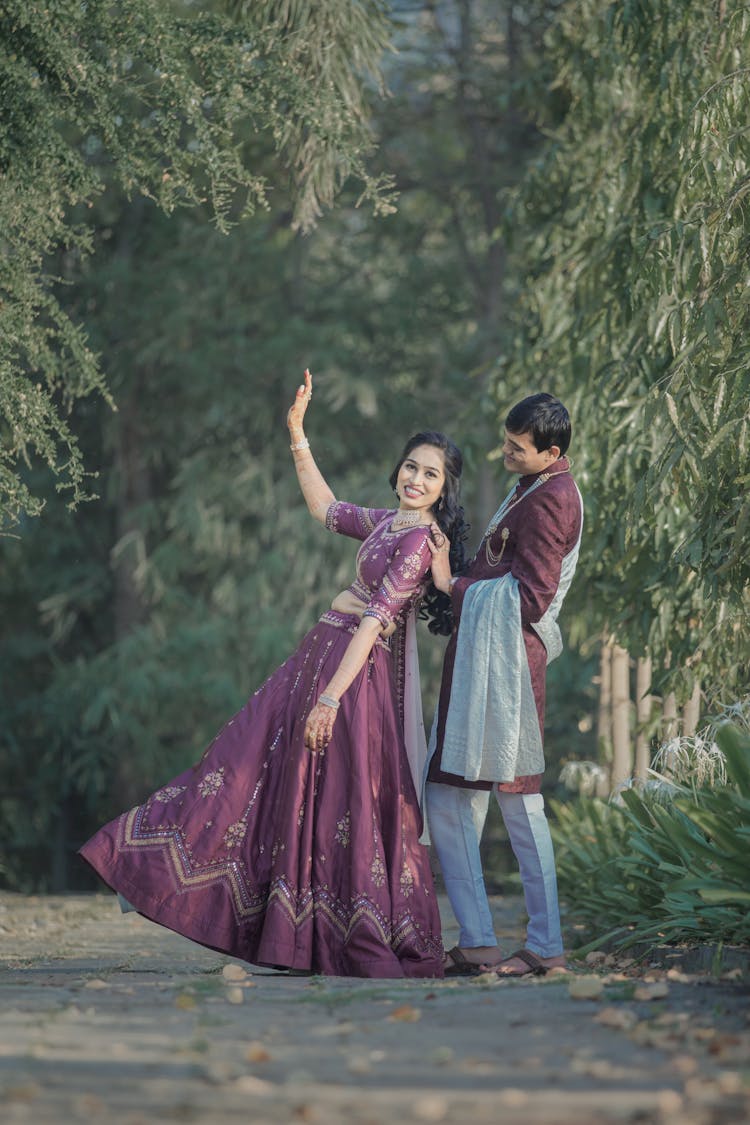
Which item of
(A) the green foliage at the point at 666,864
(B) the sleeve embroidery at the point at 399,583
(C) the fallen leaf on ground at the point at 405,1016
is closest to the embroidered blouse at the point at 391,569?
(B) the sleeve embroidery at the point at 399,583

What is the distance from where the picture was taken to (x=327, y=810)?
4.43 m

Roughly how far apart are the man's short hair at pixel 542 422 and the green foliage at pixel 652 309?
50cm

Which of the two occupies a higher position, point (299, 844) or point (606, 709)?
point (606, 709)

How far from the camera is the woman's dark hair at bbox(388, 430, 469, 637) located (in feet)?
14.9

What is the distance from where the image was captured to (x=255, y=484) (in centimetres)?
1285

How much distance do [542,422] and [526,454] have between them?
110 mm

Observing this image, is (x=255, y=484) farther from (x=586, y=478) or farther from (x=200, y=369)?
(x=586, y=478)

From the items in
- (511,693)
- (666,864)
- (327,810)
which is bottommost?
(666,864)

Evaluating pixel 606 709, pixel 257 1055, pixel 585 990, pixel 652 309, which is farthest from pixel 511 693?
pixel 606 709

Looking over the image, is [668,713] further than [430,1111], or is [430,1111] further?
[668,713]

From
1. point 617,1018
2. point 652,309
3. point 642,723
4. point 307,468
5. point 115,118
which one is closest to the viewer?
point 617,1018

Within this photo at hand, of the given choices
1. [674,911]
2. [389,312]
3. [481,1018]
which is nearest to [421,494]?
[674,911]

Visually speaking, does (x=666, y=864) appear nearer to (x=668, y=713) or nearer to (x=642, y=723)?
(x=668, y=713)

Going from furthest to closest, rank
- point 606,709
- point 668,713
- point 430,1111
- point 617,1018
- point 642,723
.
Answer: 1. point 606,709
2. point 642,723
3. point 668,713
4. point 617,1018
5. point 430,1111
